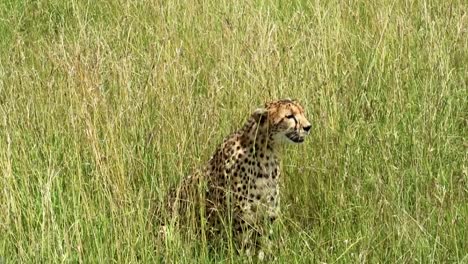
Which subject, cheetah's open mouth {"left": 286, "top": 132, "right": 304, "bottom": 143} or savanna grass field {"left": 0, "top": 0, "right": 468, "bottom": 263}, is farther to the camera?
cheetah's open mouth {"left": 286, "top": 132, "right": 304, "bottom": 143}

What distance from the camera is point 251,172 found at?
10.0 ft

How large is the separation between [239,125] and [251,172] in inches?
17.9

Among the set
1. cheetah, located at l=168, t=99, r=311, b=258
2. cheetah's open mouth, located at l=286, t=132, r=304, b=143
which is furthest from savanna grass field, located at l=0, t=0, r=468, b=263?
cheetah's open mouth, located at l=286, t=132, r=304, b=143

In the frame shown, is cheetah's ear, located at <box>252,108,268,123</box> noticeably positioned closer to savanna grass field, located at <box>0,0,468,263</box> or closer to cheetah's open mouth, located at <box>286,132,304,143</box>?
cheetah's open mouth, located at <box>286,132,304,143</box>

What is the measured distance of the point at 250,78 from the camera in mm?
3580

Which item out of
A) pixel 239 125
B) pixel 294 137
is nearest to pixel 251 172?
pixel 294 137

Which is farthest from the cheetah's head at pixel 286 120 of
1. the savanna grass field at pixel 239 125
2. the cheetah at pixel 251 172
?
the savanna grass field at pixel 239 125

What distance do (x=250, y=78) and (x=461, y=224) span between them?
1154 millimetres

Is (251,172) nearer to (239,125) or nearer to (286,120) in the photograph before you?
(286,120)

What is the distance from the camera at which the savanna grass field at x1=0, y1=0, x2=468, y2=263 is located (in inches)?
105

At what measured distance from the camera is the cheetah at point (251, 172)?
2984 millimetres

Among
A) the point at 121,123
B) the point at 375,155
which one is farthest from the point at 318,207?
the point at 121,123

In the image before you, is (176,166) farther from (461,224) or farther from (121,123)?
(461,224)

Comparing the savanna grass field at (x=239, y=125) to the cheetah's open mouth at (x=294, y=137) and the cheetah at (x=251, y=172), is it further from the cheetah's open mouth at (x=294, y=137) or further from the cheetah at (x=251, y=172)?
the cheetah's open mouth at (x=294, y=137)
